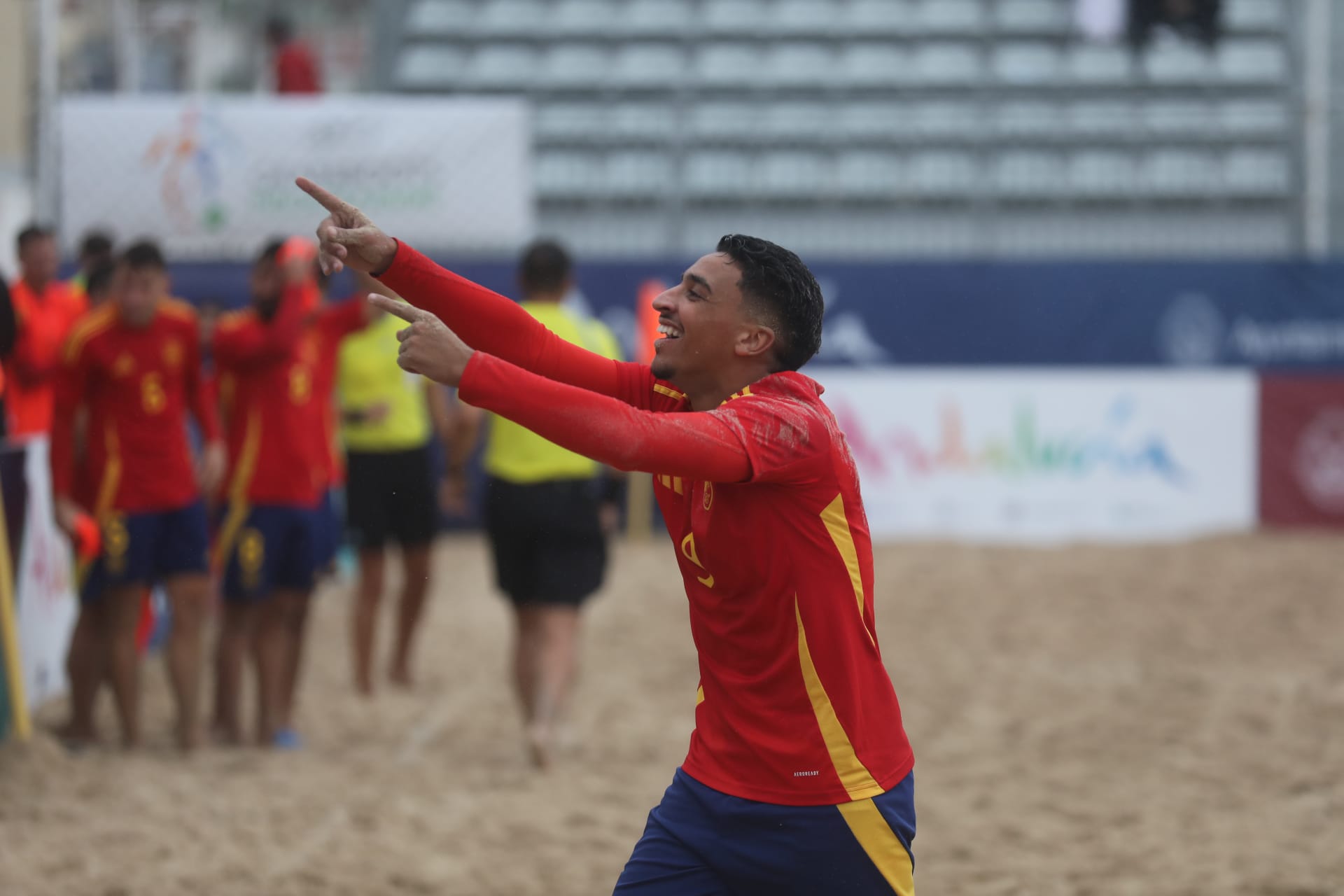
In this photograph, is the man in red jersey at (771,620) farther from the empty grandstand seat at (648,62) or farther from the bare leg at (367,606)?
the empty grandstand seat at (648,62)

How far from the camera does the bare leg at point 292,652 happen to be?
5875mm

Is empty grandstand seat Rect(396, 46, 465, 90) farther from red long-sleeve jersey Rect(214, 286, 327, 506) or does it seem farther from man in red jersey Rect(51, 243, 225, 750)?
man in red jersey Rect(51, 243, 225, 750)

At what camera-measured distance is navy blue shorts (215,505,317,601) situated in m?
5.73

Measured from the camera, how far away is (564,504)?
5398 millimetres

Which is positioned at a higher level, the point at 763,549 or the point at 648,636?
the point at 763,549

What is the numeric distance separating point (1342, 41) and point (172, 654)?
11.9 m

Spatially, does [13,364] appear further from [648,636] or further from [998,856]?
[998,856]

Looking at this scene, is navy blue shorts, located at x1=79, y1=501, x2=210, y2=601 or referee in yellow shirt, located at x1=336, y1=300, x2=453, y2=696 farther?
referee in yellow shirt, located at x1=336, y1=300, x2=453, y2=696

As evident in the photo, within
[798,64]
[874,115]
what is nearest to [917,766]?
[874,115]

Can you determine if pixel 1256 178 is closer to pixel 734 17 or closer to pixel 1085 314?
pixel 1085 314

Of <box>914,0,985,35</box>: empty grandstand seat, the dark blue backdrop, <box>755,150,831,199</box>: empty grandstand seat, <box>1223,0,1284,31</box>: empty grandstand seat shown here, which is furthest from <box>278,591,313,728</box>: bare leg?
<box>1223,0,1284,31</box>: empty grandstand seat

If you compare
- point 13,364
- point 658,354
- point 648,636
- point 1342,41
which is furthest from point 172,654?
point 1342,41

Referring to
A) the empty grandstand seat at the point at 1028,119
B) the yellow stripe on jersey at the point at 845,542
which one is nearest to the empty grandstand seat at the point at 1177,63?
the empty grandstand seat at the point at 1028,119

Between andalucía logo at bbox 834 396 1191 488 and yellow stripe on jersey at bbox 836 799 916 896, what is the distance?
8363 millimetres
